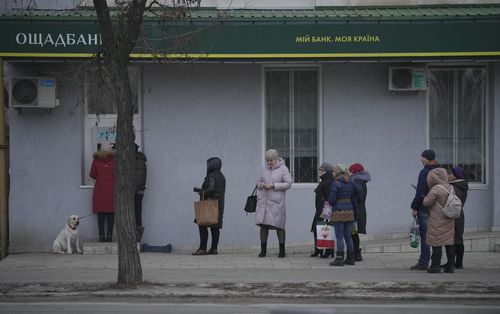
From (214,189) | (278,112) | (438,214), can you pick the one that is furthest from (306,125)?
(438,214)

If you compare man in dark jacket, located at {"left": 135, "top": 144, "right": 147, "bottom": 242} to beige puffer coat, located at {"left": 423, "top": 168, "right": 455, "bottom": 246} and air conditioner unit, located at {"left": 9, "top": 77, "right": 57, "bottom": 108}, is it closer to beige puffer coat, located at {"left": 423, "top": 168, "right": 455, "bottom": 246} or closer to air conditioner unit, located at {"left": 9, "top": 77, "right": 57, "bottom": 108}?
air conditioner unit, located at {"left": 9, "top": 77, "right": 57, "bottom": 108}

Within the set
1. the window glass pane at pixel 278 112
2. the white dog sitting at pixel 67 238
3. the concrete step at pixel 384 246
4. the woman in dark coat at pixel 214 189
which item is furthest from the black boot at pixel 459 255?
the white dog sitting at pixel 67 238

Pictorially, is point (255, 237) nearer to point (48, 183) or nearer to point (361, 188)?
point (361, 188)

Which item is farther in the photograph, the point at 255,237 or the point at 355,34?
the point at 255,237

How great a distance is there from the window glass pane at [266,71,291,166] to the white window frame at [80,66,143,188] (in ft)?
7.96

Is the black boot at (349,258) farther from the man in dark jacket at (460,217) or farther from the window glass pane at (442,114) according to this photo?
the window glass pane at (442,114)

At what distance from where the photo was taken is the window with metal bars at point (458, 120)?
17.0 m

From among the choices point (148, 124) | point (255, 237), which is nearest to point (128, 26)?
point (148, 124)

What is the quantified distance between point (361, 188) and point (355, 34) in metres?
2.73

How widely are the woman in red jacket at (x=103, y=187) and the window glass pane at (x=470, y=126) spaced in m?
6.63

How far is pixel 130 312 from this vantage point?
10875 mm

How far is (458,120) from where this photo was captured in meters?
17.0

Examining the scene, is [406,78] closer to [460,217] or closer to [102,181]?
[460,217]

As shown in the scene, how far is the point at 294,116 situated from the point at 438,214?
437 centimetres
